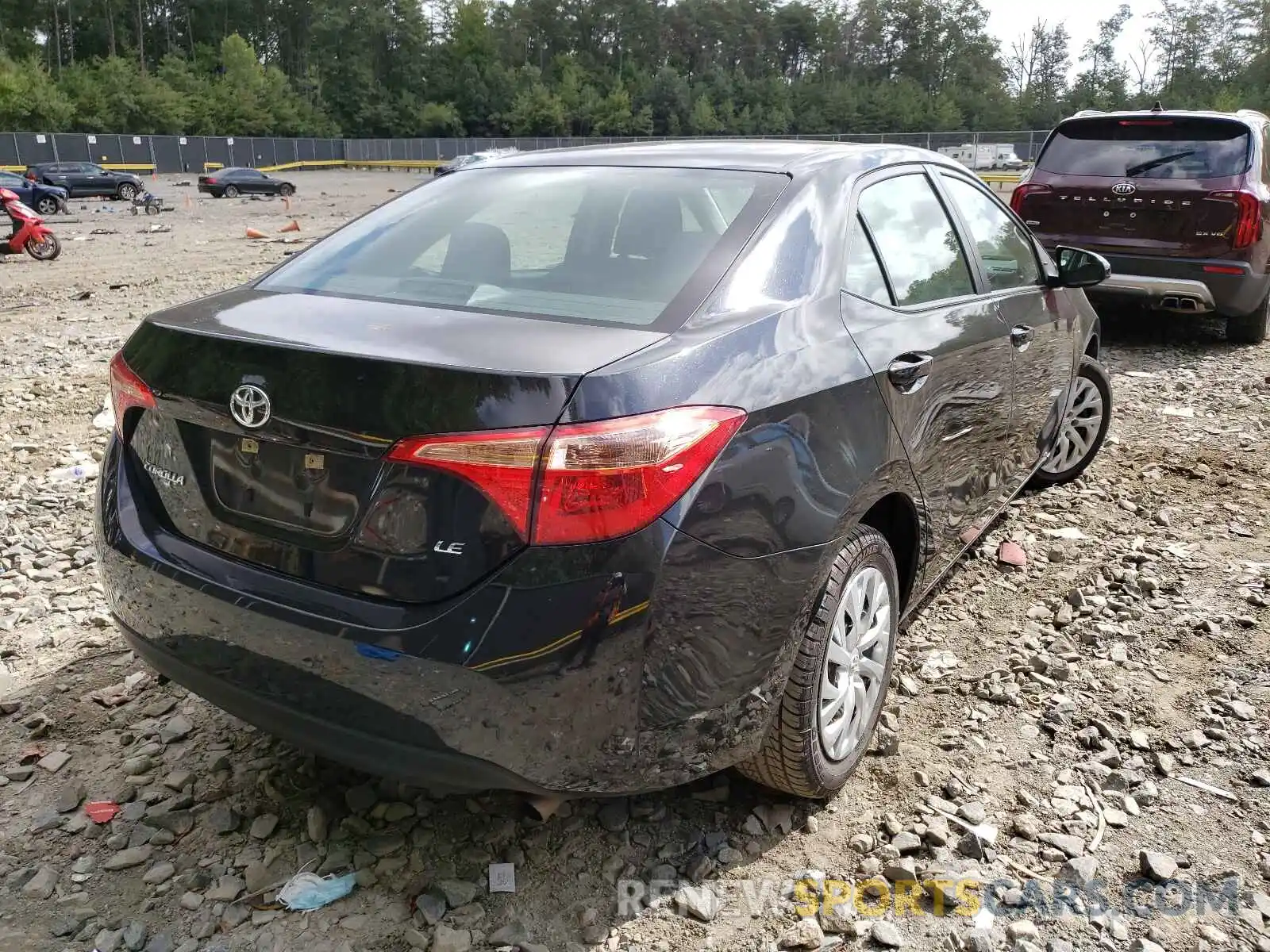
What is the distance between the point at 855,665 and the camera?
106 inches

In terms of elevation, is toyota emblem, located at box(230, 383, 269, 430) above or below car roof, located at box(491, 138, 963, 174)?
below

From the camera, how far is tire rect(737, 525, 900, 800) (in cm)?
244

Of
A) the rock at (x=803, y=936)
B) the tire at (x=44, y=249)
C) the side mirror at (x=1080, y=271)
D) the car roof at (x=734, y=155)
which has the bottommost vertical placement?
the rock at (x=803, y=936)

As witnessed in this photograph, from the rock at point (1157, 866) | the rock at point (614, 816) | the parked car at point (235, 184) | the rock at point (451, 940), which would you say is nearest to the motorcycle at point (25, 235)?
the rock at point (614, 816)

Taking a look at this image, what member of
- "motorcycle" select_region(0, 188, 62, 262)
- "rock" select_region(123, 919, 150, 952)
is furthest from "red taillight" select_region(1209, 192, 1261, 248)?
"motorcycle" select_region(0, 188, 62, 262)

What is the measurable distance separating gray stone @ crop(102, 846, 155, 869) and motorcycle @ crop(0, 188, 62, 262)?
1500 centimetres

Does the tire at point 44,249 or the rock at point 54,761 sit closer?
the rock at point 54,761

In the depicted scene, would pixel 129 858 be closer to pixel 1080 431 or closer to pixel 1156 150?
pixel 1080 431

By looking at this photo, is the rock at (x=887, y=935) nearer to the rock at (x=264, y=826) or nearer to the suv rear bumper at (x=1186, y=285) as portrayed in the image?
the rock at (x=264, y=826)

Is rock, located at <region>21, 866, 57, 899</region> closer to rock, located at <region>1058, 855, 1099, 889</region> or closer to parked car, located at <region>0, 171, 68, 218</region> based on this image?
rock, located at <region>1058, 855, 1099, 889</region>

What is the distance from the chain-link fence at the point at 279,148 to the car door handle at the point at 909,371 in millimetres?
39919

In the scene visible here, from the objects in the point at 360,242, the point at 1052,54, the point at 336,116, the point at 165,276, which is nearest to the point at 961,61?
the point at 1052,54

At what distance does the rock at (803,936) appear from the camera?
230 centimetres

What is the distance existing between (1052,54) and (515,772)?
136 metres
